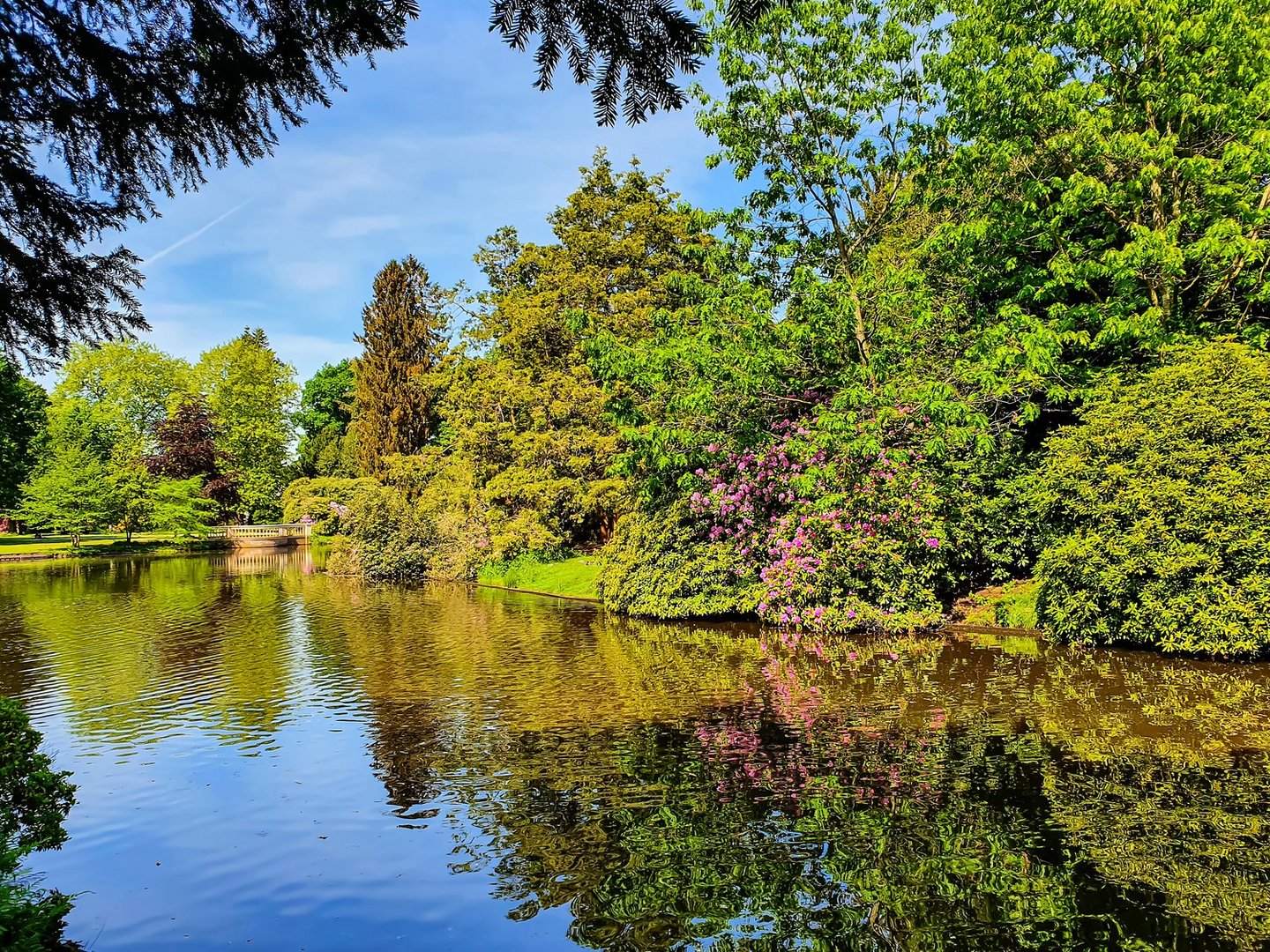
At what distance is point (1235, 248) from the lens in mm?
13836

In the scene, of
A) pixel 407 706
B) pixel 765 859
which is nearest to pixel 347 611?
pixel 407 706

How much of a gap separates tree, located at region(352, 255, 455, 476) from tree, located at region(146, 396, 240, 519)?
50.2ft

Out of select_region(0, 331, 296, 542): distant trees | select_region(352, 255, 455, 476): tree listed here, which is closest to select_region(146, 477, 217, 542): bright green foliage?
select_region(0, 331, 296, 542): distant trees

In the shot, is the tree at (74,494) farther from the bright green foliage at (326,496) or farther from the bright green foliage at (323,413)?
the bright green foliage at (323,413)

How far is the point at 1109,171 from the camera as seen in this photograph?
1622 cm

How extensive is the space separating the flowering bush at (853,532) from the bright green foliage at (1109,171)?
8.11 feet

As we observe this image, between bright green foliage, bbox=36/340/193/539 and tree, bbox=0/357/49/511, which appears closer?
tree, bbox=0/357/49/511

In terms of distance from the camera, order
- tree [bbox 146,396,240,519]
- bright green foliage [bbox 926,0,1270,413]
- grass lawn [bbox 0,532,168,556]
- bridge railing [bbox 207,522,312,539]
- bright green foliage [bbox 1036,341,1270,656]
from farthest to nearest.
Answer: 1. bridge railing [bbox 207,522,312,539]
2. tree [bbox 146,396,240,519]
3. grass lawn [bbox 0,532,168,556]
4. bright green foliage [bbox 926,0,1270,413]
5. bright green foliage [bbox 1036,341,1270,656]

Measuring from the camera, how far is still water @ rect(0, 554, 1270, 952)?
5223mm

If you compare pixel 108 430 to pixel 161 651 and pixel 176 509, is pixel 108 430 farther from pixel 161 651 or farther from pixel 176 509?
pixel 161 651

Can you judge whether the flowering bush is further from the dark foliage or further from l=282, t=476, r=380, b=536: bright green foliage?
l=282, t=476, r=380, b=536: bright green foliage

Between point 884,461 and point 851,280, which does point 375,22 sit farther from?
point 851,280

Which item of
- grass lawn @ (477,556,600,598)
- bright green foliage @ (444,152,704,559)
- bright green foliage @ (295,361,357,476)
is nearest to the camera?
grass lawn @ (477,556,600,598)

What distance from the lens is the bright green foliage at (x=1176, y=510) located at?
11.6m
